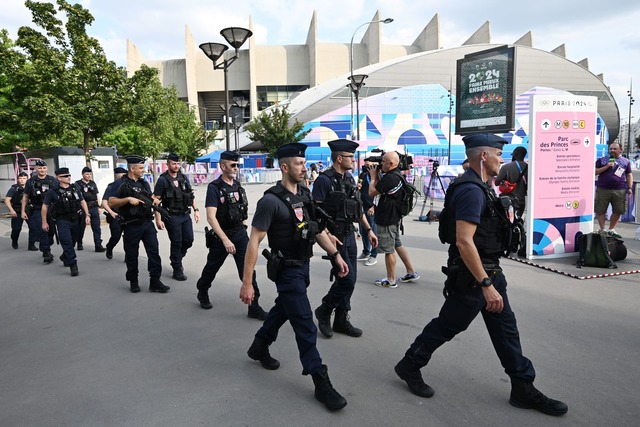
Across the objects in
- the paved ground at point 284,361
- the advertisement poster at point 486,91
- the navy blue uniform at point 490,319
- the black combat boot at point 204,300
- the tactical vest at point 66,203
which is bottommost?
the paved ground at point 284,361

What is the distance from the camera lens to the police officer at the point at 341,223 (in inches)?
155

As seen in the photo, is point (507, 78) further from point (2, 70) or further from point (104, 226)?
point (2, 70)

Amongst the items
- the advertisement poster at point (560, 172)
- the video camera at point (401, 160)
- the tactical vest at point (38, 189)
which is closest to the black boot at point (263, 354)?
the video camera at point (401, 160)

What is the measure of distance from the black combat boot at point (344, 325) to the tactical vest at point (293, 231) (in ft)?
3.90

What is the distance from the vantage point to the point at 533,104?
21.1 feet

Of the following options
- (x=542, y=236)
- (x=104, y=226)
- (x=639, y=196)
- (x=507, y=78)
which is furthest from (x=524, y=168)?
(x=104, y=226)

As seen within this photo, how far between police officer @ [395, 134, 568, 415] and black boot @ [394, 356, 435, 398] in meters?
0.26

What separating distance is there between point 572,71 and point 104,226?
197 ft

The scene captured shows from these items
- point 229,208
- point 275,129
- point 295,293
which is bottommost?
point 295,293

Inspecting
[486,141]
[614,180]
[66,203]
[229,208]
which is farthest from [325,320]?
[614,180]

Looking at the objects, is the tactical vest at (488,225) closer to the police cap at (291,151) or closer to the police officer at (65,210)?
the police cap at (291,151)

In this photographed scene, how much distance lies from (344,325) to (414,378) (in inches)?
46.6

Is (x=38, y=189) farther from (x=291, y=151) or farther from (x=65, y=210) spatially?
(x=291, y=151)

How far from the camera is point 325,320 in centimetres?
411
